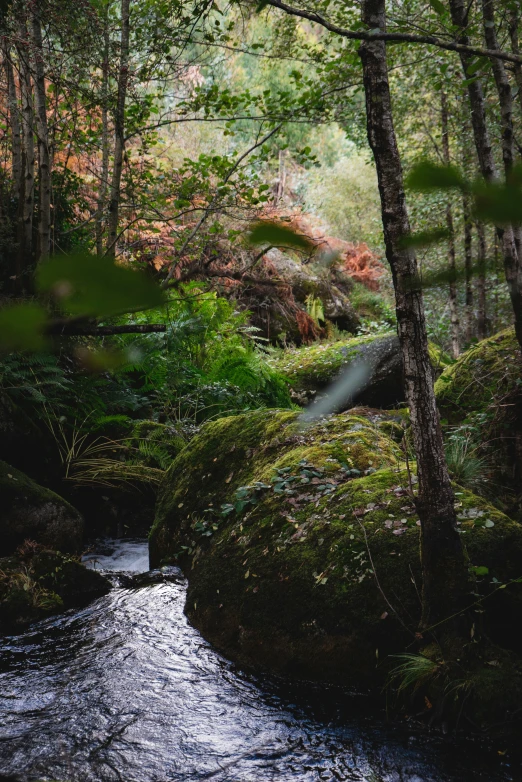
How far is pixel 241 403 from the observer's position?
806 centimetres

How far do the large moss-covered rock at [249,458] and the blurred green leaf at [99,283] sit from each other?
3.84m

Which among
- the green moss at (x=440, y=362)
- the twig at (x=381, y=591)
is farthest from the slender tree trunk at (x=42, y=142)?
the green moss at (x=440, y=362)

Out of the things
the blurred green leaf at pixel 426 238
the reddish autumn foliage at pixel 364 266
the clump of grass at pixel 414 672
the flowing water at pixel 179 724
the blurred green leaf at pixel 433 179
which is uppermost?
the reddish autumn foliage at pixel 364 266

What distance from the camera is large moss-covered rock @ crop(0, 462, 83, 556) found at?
4.74 m

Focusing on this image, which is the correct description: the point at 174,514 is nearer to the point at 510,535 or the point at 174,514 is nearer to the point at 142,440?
the point at 142,440

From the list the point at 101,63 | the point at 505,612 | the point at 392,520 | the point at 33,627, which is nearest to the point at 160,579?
the point at 33,627

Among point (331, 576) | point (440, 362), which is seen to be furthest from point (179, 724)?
point (440, 362)

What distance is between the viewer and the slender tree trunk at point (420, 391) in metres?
2.67

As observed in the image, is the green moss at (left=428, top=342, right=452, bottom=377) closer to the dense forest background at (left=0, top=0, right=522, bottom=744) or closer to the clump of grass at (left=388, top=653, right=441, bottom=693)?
the dense forest background at (left=0, top=0, right=522, bottom=744)

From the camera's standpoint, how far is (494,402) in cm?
532

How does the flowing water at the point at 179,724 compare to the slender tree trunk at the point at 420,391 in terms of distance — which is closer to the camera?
the flowing water at the point at 179,724

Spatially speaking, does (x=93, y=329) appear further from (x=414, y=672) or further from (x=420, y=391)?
(x=414, y=672)

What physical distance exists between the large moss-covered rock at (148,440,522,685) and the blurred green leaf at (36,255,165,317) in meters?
2.91

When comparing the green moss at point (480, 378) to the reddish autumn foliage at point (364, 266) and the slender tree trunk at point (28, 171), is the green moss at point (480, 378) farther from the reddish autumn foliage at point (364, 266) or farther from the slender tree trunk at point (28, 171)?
the reddish autumn foliage at point (364, 266)
